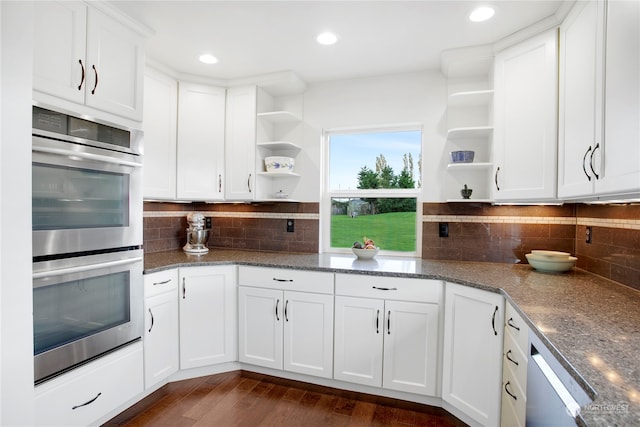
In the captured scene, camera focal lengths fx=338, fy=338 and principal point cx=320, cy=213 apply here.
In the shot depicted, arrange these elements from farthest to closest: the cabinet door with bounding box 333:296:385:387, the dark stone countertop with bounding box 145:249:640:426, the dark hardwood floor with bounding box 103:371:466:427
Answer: the cabinet door with bounding box 333:296:385:387
the dark hardwood floor with bounding box 103:371:466:427
the dark stone countertop with bounding box 145:249:640:426

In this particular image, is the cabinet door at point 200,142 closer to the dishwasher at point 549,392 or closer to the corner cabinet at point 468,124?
the corner cabinet at point 468,124

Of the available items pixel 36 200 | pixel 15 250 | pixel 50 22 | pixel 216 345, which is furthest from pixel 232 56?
pixel 216 345

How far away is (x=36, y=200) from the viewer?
5.19 feet

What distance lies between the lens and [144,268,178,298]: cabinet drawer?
7.39 ft

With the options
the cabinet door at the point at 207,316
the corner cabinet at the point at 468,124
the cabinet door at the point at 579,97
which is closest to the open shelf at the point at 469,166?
the corner cabinet at the point at 468,124

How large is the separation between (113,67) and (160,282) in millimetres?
1389

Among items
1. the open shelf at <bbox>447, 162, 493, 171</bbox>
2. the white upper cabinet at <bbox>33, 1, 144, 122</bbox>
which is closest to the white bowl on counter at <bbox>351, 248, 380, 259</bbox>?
the open shelf at <bbox>447, 162, 493, 171</bbox>

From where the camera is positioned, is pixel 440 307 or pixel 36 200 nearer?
pixel 36 200

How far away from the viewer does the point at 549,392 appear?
3.42 ft

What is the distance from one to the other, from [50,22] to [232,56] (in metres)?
1.16

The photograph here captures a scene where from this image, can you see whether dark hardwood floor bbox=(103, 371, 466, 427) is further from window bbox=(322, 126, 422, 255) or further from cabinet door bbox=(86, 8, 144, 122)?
cabinet door bbox=(86, 8, 144, 122)

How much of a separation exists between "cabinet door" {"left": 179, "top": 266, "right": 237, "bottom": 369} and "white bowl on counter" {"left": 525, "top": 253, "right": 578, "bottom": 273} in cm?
217

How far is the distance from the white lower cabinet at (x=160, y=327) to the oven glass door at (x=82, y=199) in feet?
1.24

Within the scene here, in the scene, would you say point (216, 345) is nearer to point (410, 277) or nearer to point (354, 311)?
point (354, 311)
